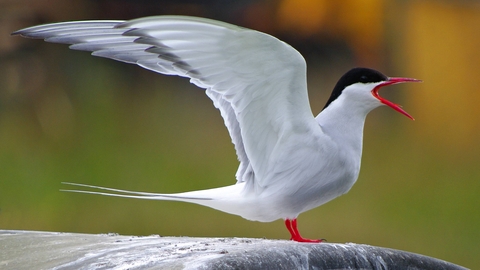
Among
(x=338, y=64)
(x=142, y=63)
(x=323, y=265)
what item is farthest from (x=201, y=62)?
(x=338, y=64)

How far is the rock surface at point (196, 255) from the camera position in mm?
1173

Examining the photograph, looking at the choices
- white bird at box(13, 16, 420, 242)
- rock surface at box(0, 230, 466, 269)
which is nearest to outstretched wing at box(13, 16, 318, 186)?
white bird at box(13, 16, 420, 242)

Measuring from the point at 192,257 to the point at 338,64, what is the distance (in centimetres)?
321

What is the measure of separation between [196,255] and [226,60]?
0.44m

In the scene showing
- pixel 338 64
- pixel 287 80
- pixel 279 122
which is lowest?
pixel 338 64

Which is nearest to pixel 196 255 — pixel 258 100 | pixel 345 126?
pixel 258 100

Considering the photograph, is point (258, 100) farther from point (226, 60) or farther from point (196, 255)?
point (196, 255)

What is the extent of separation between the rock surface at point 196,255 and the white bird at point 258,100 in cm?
13

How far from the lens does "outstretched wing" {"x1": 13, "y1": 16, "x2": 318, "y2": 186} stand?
1.34 meters

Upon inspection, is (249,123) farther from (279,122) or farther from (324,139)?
(324,139)

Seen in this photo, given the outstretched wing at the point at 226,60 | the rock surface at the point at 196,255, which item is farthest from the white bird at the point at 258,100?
the rock surface at the point at 196,255

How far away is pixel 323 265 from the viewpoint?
4.10 ft

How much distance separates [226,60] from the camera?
140 centimetres

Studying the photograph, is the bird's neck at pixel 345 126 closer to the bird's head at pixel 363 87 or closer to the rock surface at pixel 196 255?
the bird's head at pixel 363 87
